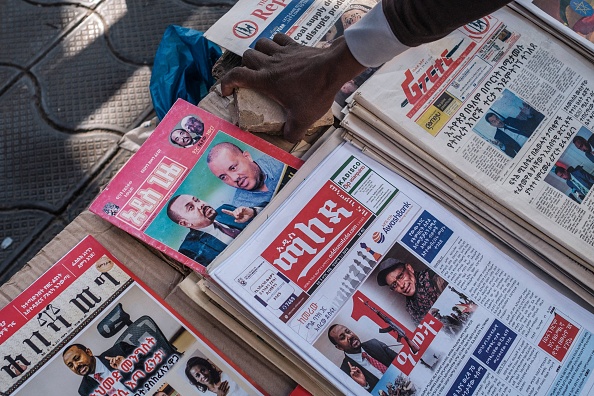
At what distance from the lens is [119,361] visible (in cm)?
62

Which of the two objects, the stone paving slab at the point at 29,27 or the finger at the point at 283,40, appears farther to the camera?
the stone paving slab at the point at 29,27

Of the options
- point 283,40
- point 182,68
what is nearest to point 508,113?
point 283,40

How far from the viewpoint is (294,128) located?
0.71 m

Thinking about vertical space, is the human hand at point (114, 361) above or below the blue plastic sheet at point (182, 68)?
below

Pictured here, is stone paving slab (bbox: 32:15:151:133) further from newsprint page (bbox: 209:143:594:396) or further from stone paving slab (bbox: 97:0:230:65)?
newsprint page (bbox: 209:143:594:396)

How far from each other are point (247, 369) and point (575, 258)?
1.44 feet

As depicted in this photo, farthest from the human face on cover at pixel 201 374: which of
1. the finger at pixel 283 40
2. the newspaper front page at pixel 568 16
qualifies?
the newspaper front page at pixel 568 16

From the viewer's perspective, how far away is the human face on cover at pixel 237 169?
2.31ft

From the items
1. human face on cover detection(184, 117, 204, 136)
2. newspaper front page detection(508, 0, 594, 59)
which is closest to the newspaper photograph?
newspaper front page detection(508, 0, 594, 59)

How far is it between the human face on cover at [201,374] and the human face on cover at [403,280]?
24 centimetres

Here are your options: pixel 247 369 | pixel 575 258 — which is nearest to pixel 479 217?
pixel 575 258

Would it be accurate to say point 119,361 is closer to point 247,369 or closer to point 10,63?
point 247,369

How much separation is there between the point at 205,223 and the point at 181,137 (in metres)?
0.13

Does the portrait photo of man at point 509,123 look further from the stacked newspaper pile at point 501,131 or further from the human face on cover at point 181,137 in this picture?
the human face on cover at point 181,137
